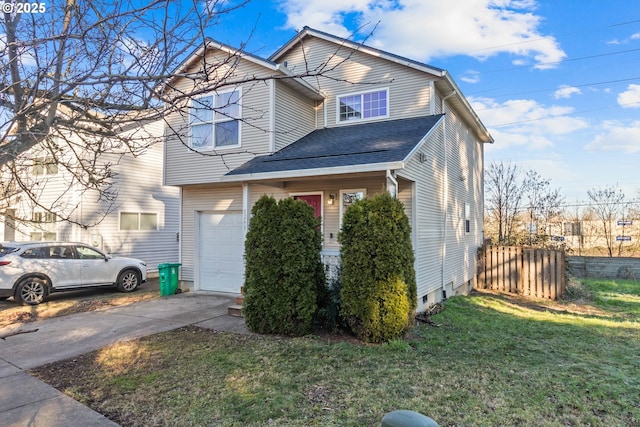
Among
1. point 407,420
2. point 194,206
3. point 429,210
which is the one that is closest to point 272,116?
point 194,206

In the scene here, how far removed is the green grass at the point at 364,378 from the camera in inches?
133

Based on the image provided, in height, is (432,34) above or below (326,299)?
above

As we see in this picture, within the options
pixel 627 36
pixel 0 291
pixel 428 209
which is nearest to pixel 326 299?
pixel 428 209

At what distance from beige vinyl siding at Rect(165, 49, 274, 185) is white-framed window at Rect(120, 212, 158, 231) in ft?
14.6

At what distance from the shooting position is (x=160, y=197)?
1474 centimetres

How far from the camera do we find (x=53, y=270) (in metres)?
9.20

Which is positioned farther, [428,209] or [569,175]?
[569,175]

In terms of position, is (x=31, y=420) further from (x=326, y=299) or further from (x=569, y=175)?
(x=569, y=175)

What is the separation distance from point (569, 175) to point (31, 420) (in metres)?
23.4

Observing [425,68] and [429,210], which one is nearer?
[429,210]

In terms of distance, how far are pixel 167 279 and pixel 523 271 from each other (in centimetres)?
1015

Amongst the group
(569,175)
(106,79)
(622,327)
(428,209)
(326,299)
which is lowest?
(622,327)

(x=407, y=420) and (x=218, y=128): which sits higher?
(x=218, y=128)

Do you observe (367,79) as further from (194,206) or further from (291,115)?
(194,206)
